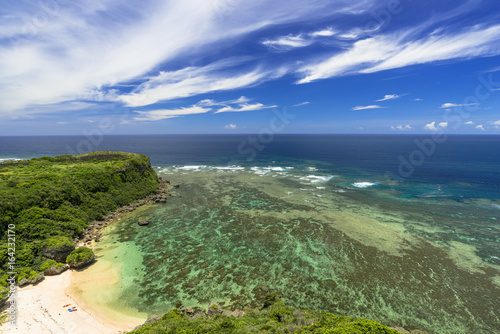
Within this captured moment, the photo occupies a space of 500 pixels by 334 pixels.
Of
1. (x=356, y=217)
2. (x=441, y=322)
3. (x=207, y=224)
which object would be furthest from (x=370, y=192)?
(x=207, y=224)

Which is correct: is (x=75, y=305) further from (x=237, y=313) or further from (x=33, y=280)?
(x=237, y=313)

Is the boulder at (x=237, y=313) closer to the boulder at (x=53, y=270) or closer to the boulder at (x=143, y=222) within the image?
the boulder at (x=53, y=270)

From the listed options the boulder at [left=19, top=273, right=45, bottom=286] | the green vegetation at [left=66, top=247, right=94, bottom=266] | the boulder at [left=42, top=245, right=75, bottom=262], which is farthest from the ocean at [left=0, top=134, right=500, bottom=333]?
the boulder at [left=19, top=273, right=45, bottom=286]

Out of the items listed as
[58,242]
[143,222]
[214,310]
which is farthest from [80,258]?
[214,310]

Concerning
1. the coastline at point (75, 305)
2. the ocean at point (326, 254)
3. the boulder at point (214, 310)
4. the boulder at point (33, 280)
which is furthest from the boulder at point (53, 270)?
the boulder at point (214, 310)

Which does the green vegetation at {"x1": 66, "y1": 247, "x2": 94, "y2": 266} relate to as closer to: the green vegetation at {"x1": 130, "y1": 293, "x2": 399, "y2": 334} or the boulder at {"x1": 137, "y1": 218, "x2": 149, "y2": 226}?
the boulder at {"x1": 137, "y1": 218, "x2": 149, "y2": 226}
